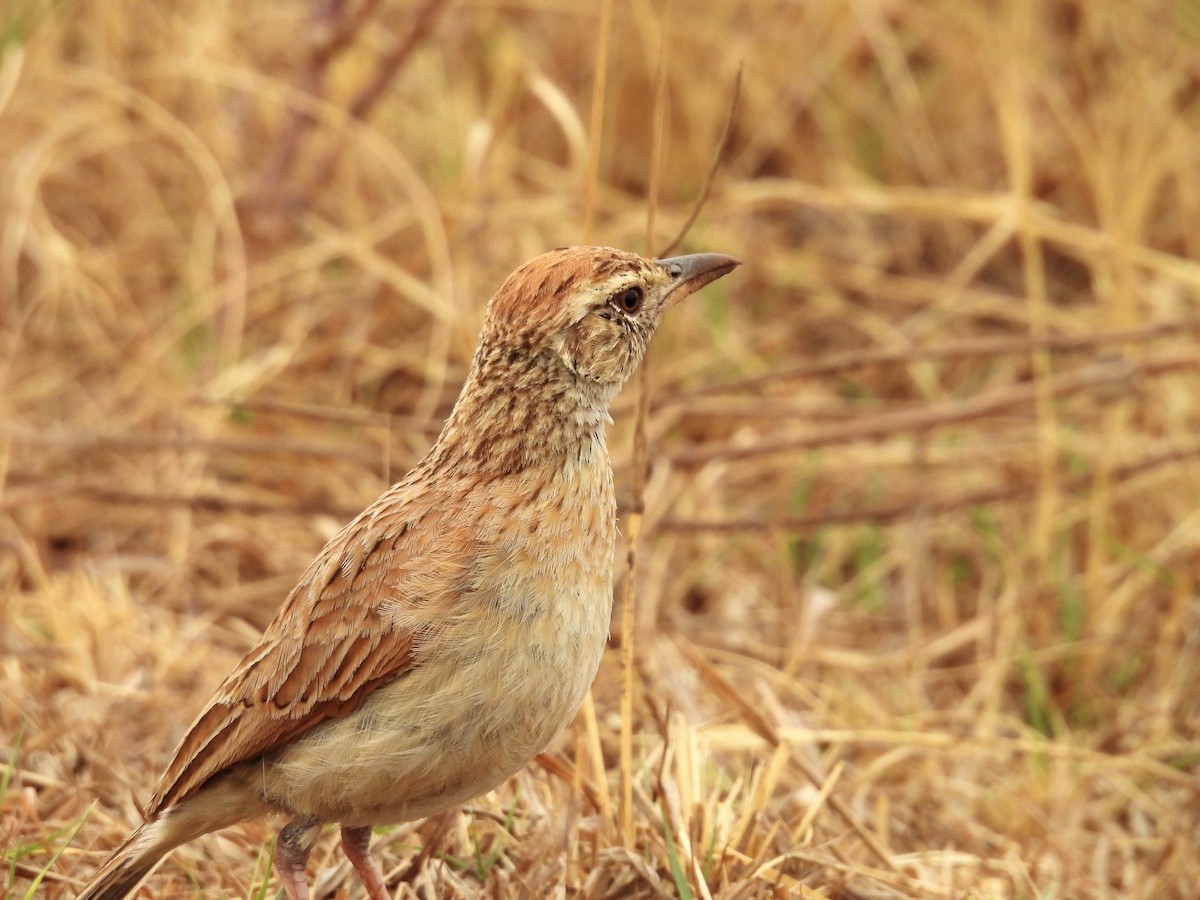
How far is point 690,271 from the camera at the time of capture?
3.72 meters

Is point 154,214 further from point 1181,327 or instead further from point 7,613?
point 1181,327

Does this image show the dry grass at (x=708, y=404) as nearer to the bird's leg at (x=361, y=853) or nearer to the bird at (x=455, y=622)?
the bird's leg at (x=361, y=853)

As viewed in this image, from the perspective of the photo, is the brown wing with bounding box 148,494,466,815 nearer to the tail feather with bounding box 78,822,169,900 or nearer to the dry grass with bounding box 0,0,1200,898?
the tail feather with bounding box 78,822,169,900

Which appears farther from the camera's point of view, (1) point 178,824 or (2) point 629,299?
(2) point 629,299

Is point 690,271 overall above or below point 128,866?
above

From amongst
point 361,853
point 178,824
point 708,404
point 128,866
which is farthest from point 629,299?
point 708,404

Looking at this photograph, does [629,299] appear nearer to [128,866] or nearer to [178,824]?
[178,824]

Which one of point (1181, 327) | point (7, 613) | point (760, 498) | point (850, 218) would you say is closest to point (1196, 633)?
point (1181, 327)

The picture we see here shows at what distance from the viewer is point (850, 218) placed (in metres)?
8.25

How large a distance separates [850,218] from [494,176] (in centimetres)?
179

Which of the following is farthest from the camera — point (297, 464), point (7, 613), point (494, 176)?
point (494, 176)

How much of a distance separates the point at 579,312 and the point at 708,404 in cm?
324

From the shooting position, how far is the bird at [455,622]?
324 centimetres

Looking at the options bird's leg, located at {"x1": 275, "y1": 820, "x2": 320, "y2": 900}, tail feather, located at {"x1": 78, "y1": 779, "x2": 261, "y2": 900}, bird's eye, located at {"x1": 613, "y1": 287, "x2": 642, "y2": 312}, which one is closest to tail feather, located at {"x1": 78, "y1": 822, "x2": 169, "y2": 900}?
tail feather, located at {"x1": 78, "y1": 779, "x2": 261, "y2": 900}
